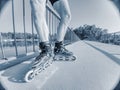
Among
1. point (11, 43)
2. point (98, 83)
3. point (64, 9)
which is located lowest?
point (98, 83)

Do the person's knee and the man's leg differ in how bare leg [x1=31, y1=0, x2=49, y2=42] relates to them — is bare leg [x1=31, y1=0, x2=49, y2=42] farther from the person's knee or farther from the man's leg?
the man's leg

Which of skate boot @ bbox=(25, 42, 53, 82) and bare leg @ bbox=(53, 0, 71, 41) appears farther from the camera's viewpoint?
bare leg @ bbox=(53, 0, 71, 41)

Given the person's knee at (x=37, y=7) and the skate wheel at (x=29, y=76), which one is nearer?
the skate wheel at (x=29, y=76)

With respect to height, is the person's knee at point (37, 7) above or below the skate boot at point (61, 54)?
above

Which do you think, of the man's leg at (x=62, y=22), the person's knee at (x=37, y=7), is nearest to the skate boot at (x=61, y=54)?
the man's leg at (x=62, y=22)

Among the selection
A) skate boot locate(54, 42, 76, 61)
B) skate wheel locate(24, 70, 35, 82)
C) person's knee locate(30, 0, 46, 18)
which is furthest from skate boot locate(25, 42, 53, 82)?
skate boot locate(54, 42, 76, 61)

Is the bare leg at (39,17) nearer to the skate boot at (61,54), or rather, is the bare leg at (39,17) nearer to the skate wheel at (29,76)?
the skate wheel at (29,76)

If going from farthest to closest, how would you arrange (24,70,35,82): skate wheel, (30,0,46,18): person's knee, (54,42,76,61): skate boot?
(54,42,76,61): skate boot, (30,0,46,18): person's knee, (24,70,35,82): skate wheel

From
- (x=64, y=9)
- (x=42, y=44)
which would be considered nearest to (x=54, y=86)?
(x=42, y=44)

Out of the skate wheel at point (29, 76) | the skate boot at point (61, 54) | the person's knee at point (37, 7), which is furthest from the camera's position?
the skate boot at point (61, 54)

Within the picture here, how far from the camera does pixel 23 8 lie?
1636 mm

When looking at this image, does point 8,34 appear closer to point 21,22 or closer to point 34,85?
point 21,22

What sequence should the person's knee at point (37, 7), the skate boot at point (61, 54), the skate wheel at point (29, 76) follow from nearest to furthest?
the skate wheel at point (29, 76), the person's knee at point (37, 7), the skate boot at point (61, 54)

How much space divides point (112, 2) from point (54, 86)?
3.60ft
